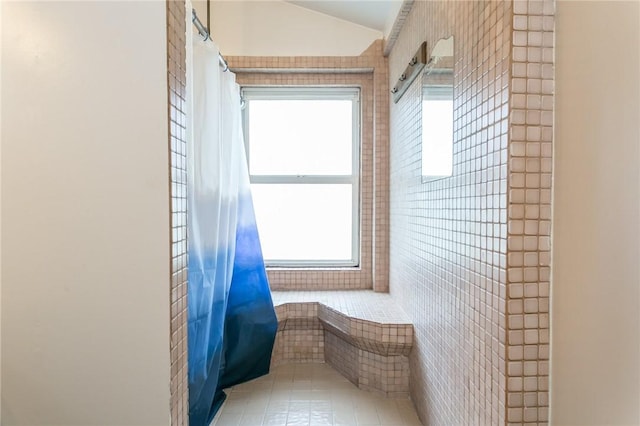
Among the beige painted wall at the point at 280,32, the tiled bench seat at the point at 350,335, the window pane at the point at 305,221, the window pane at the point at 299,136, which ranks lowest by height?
the tiled bench seat at the point at 350,335

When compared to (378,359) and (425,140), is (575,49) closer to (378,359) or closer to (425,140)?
(425,140)

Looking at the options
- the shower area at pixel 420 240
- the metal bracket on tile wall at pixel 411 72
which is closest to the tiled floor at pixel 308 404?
the shower area at pixel 420 240

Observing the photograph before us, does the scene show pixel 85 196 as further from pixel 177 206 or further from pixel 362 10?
pixel 362 10

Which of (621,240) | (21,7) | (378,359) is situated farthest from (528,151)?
(378,359)

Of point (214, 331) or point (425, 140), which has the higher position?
point (425, 140)

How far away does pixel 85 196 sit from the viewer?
0.88m

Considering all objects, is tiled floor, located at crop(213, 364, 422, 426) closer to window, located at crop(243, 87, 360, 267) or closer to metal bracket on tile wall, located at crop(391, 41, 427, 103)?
window, located at crop(243, 87, 360, 267)

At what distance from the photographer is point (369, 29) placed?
2576mm

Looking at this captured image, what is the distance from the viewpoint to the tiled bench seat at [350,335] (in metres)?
1.97

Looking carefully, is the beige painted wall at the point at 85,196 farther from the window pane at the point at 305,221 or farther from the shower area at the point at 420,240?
the window pane at the point at 305,221

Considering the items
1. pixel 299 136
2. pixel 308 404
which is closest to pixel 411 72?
pixel 299 136

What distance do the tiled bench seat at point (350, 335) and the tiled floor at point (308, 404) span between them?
0.10 meters

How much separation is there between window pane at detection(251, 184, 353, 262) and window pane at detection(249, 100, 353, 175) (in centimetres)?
14

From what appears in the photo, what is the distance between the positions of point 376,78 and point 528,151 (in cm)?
179
